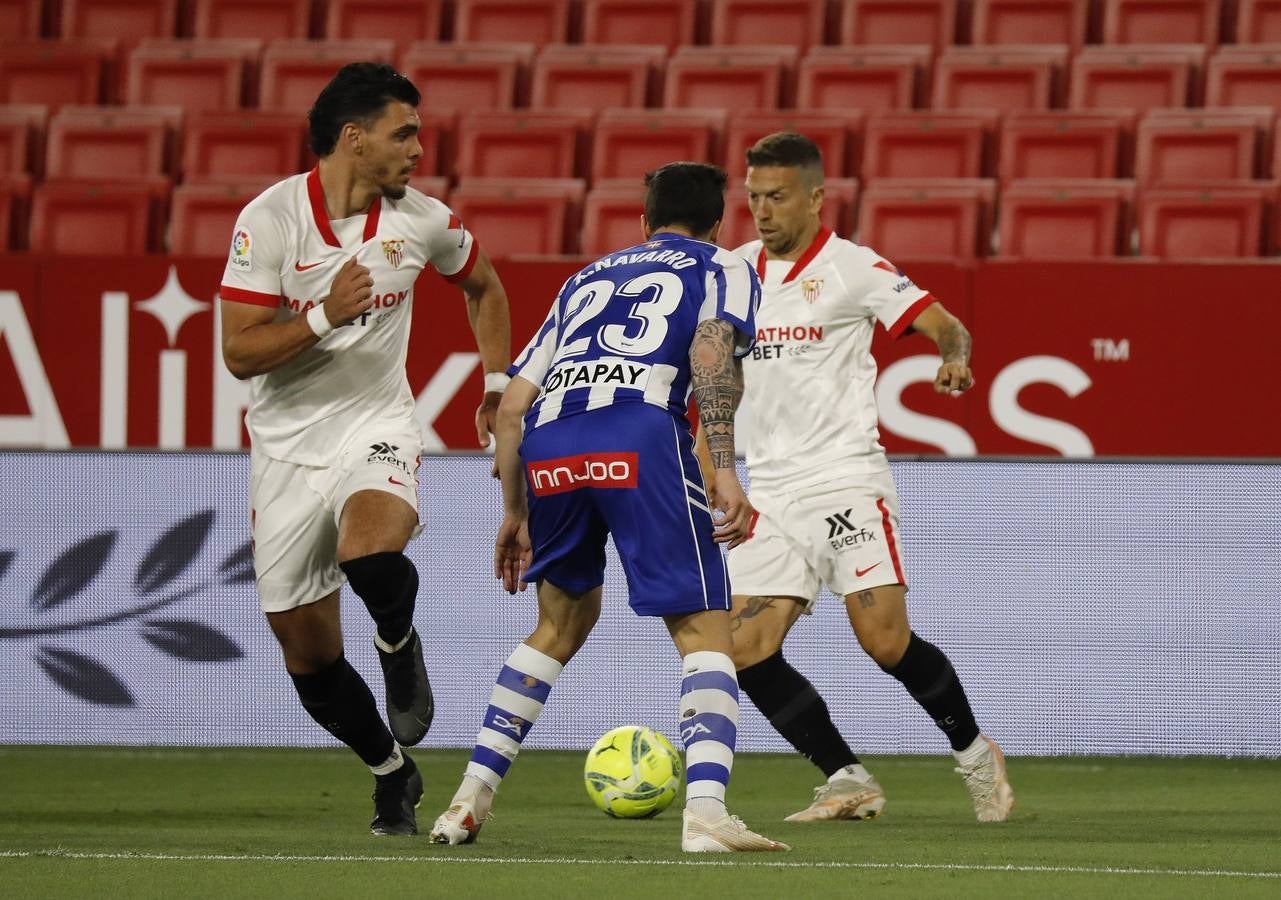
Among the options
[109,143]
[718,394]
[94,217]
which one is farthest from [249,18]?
[718,394]

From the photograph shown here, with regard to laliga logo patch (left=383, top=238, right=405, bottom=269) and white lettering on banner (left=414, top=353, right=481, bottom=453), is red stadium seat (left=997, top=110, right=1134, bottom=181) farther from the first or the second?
laliga logo patch (left=383, top=238, right=405, bottom=269)

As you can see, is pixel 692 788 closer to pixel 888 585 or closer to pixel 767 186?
pixel 888 585

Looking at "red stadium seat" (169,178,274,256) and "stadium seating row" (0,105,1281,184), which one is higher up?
"stadium seating row" (0,105,1281,184)

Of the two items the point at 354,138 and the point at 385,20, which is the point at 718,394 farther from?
the point at 385,20

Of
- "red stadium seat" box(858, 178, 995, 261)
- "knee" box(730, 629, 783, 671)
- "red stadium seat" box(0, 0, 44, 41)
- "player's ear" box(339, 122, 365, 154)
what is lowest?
"knee" box(730, 629, 783, 671)

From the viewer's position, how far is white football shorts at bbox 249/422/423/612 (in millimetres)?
4961

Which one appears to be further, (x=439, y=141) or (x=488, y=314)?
(x=439, y=141)

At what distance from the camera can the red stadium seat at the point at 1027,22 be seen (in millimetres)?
→ 11367

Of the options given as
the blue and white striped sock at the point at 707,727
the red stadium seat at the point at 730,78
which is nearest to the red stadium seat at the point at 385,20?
the red stadium seat at the point at 730,78

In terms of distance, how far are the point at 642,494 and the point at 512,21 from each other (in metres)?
8.30

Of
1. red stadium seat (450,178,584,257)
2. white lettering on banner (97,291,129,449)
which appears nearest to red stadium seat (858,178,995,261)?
red stadium seat (450,178,584,257)

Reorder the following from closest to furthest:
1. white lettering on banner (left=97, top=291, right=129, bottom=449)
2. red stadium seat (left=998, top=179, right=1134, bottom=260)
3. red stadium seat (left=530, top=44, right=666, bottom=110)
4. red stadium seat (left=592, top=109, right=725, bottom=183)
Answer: white lettering on banner (left=97, top=291, right=129, bottom=449), red stadium seat (left=998, top=179, right=1134, bottom=260), red stadium seat (left=592, top=109, right=725, bottom=183), red stadium seat (left=530, top=44, right=666, bottom=110)

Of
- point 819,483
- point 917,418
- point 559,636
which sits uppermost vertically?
point 917,418

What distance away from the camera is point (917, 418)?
878cm
